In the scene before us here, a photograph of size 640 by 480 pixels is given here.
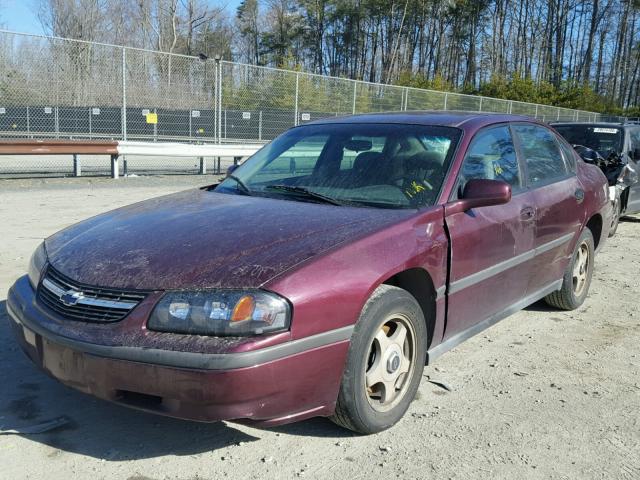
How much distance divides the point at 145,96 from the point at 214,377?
13.0 metres

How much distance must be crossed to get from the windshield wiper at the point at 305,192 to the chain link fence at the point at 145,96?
10.1 m

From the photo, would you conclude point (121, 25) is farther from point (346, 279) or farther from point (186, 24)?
point (346, 279)

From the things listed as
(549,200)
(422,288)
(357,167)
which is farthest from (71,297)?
(549,200)

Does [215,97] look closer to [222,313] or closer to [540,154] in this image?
[540,154]

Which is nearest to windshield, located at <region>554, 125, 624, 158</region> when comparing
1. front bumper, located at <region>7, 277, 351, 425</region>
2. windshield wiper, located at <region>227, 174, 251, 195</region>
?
windshield wiper, located at <region>227, 174, 251, 195</region>

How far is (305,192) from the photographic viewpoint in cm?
363

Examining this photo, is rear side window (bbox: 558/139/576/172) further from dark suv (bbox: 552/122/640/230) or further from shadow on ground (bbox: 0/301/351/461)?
dark suv (bbox: 552/122/640/230)

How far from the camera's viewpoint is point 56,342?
2.65m

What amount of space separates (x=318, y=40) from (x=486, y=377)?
6843 centimetres

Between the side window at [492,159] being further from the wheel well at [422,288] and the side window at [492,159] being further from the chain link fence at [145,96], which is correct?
the chain link fence at [145,96]

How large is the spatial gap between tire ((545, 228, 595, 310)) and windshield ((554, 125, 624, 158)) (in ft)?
14.8

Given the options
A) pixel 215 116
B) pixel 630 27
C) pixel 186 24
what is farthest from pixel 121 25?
pixel 630 27

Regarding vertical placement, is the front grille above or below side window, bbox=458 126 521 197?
below

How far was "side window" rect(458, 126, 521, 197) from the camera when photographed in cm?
368
